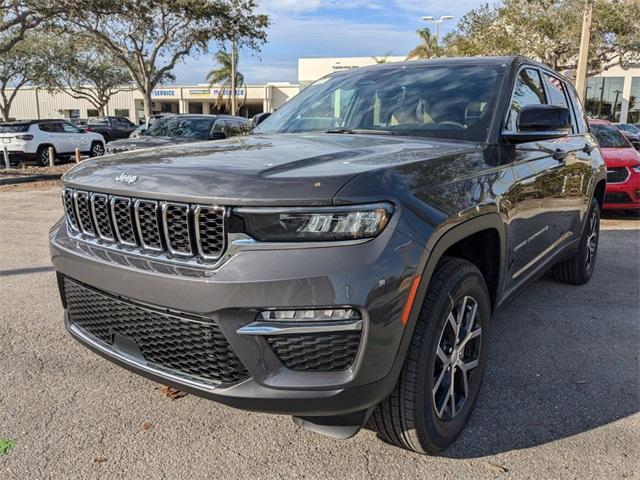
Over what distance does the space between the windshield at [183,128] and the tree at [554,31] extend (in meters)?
17.6

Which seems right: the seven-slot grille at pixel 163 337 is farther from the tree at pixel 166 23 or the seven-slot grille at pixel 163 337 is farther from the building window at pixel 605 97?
the building window at pixel 605 97

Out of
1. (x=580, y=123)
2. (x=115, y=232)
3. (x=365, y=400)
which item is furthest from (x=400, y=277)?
(x=580, y=123)

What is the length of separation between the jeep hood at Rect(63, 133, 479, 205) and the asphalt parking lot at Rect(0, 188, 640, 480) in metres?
1.21

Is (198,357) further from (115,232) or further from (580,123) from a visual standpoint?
(580,123)

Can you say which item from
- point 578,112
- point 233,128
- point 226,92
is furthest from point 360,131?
point 226,92

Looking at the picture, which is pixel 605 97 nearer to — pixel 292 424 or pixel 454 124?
pixel 454 124

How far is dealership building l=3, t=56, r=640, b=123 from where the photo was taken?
135 feet

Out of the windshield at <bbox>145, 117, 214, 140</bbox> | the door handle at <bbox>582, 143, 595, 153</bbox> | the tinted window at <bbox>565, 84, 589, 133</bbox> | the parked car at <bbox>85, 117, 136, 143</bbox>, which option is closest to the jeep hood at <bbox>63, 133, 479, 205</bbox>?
the door handle at <bbox>582, 143, 595, 153</bbox>

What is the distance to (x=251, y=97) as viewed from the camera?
57.3 metres

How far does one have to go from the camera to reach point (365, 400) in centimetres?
208

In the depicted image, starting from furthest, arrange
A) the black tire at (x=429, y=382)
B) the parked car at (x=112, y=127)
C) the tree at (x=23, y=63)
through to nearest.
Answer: the tree at (x=23, y=63)
the parked car at (x=112, y=127)
the black tire at (x=429, y=382)

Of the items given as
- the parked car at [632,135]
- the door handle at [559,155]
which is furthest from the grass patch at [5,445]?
the parked car at [632,135]

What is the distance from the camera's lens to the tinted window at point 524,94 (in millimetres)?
3379

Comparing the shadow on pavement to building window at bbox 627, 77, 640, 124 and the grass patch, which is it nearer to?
the grass patch
